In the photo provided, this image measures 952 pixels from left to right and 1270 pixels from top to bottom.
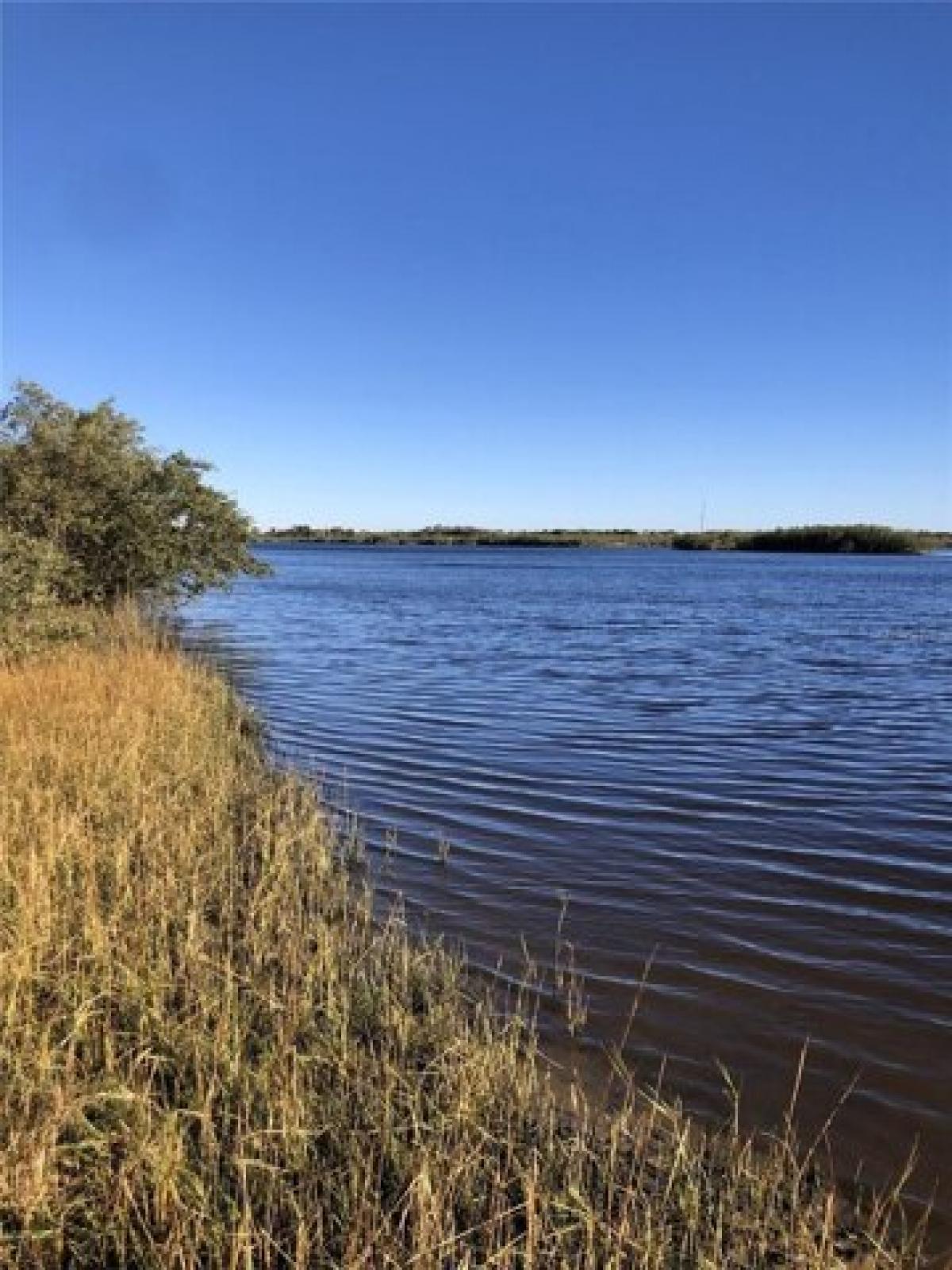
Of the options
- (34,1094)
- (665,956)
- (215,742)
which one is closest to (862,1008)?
(665,956)

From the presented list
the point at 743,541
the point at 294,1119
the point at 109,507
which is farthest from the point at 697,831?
the point at 743,541

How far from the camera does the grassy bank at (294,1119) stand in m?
3.66

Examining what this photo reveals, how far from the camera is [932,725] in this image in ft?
53.4

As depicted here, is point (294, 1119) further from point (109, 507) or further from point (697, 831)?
point (109, 507)

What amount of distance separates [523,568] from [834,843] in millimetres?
86095

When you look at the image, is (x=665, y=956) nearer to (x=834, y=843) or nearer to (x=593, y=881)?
(x=593, y=881)

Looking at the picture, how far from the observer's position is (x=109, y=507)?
21484mm

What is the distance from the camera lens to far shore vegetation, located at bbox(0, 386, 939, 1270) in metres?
3.67

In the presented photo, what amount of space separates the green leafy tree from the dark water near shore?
3026 millimetres

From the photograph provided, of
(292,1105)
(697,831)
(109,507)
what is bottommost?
(697,831)

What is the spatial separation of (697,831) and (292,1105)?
662 centimetres

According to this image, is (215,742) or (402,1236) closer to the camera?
(402,1236)

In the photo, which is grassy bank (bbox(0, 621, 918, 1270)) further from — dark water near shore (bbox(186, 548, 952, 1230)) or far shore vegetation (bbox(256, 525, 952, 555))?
far shore vegetation (bbox(256, 525, 952, 555))

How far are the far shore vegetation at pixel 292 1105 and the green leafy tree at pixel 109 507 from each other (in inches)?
505
